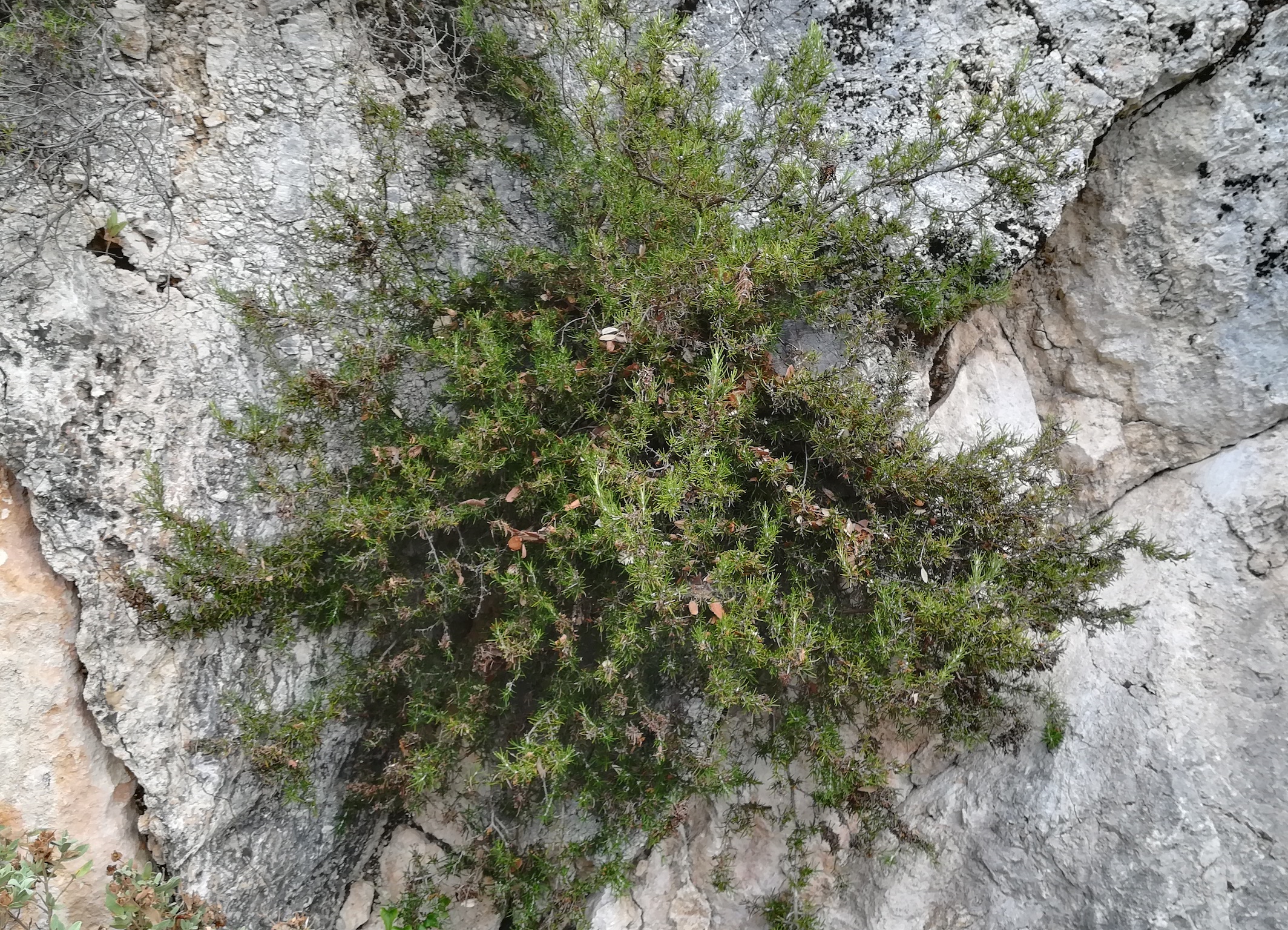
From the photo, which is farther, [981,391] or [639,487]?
[981,391]

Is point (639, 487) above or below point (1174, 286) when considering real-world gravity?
below

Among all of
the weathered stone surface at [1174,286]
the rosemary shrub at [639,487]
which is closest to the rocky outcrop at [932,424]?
the weathered stone surface at [1174,286]

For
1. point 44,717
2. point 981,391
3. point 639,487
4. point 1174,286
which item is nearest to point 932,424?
point 981,391

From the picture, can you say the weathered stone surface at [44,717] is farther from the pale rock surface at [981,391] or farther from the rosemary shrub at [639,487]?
the pale rock surface at [981,391]

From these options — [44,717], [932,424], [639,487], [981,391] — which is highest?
[981,391]

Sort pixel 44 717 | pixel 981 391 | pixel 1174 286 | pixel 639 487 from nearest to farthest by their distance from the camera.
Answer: pixel 639 487 < pixel 44 717 < pixel 1174 286 < pixel 981 391

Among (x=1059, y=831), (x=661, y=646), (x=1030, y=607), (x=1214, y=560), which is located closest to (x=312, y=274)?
(x=661, y=646)

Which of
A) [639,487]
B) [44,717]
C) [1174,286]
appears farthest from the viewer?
[1174,286]

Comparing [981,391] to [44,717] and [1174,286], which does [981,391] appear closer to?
[1174,286]

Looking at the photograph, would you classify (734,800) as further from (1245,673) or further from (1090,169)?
(1090,169)
